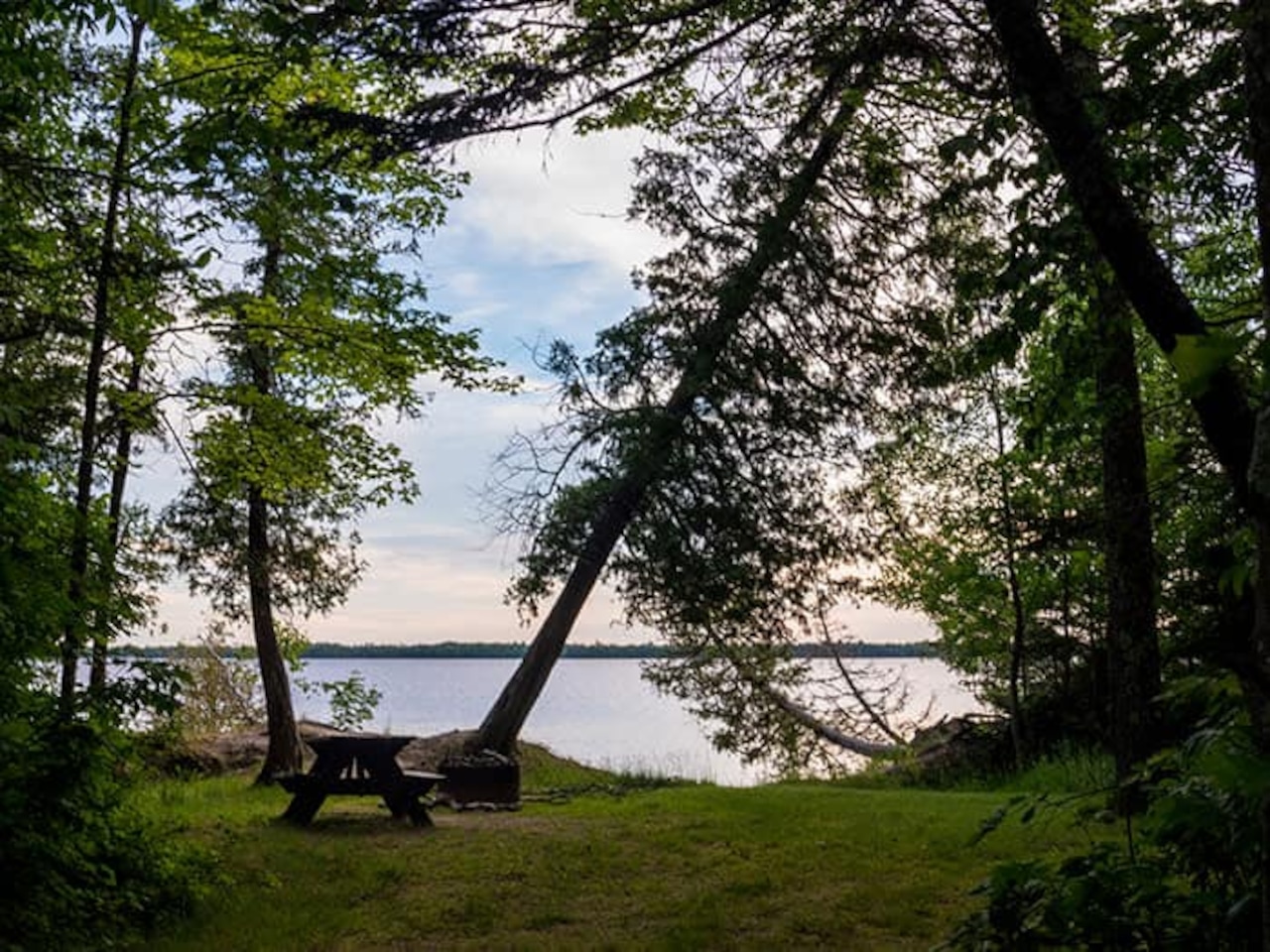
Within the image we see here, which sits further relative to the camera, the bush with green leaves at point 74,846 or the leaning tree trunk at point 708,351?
the leaning tree trunk at point 708,351

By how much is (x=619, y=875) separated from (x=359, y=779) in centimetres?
305

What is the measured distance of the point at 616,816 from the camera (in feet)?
29.9

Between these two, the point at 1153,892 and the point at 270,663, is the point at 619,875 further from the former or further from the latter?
the point at 270,663

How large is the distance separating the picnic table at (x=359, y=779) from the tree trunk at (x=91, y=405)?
277 centimetres

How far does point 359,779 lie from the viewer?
8852 mm

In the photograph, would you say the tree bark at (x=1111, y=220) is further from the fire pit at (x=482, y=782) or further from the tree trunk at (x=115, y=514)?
the fire pit at (x=482, y=782)

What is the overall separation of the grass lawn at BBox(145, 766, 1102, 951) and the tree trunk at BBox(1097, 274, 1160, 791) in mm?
840

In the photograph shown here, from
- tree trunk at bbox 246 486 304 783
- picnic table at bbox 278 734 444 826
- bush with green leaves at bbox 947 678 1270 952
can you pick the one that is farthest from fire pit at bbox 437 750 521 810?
bush with green leaves at bbox 947 678 1270 952

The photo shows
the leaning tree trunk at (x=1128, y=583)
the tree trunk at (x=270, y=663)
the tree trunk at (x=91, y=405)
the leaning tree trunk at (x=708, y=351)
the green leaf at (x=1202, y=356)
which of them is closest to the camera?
the green leaf at (x=1202, y=356)

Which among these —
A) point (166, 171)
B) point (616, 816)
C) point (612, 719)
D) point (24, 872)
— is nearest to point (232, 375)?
point (166, 171)

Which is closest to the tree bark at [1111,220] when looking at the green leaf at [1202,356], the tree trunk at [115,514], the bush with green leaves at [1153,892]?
the bush with green leaves at [1153,892]

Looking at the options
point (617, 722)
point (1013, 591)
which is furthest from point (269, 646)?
point (617, 722)

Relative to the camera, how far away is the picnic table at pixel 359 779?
8.70 meters

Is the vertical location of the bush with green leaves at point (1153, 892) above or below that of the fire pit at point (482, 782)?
above
